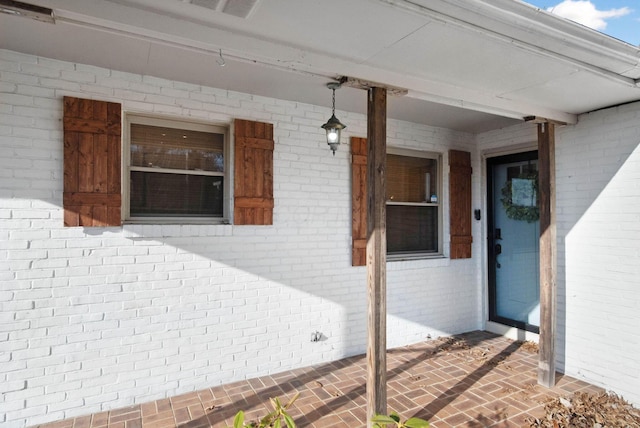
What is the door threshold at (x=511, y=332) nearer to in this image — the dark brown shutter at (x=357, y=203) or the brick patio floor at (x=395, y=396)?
the brick patio floor at (x=395, y=396)

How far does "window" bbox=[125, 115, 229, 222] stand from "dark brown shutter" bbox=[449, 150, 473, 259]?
2781mm

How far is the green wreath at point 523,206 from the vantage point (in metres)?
4.28

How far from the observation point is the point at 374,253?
8.48ft

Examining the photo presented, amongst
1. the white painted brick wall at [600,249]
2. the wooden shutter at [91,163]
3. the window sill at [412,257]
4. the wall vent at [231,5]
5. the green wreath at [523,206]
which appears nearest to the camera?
the wall vent at [231,5]

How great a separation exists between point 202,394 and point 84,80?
267 cm

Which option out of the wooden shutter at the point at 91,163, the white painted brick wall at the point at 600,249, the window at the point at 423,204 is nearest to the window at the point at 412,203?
the window at the point at 423,204

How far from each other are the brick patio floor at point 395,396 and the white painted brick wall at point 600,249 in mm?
314

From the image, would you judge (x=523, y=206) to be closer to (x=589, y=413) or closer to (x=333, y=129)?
(x=589, y=413)

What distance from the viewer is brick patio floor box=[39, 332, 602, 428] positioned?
9.14 ft

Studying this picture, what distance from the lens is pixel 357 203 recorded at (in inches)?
158

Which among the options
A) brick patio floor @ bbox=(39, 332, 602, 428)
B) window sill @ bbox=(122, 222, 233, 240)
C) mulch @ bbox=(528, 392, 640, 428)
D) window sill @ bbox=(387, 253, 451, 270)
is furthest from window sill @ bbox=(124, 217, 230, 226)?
mulch @ bbox=(528, 392, 640, 428)

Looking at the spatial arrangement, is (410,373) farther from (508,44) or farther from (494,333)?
(508,44)

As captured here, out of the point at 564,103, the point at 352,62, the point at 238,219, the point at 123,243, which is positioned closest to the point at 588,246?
the point at 564,103

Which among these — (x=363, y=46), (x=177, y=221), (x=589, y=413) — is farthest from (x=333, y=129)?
(x=589, y=413)
